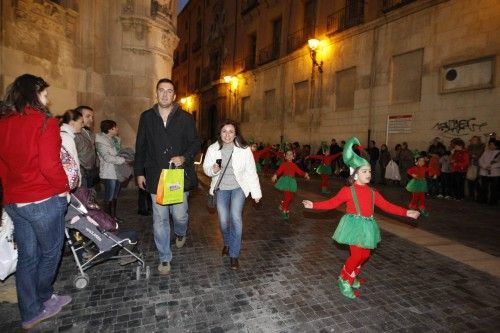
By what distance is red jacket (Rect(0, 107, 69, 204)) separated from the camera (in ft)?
8.05

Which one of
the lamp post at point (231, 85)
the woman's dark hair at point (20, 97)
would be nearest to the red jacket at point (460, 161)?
the woman's dark hair at point (20, 97)

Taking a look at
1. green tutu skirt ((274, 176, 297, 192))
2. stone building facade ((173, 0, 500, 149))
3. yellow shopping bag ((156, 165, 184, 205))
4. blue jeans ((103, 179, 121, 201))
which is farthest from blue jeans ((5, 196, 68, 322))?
stone building facade ((173, 0, 500, 149))

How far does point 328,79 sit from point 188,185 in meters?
14.8

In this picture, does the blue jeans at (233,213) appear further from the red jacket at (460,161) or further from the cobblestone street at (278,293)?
the red jacket at (460,161)

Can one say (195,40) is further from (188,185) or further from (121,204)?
(188,185)

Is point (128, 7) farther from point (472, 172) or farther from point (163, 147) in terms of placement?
point (472, 172)

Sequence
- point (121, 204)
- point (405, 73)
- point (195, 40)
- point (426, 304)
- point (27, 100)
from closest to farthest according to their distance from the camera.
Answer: point (27, 100) < point (426, 304) < point (121, 204) < point (405, 73) < point (195, 40)

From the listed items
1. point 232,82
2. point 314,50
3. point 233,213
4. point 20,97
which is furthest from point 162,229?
point 232,82

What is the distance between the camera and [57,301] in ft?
9.78

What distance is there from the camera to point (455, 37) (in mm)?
11328

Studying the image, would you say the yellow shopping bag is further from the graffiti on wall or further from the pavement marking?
the graffiti on wall

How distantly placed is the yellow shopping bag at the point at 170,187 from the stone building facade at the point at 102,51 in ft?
18.0

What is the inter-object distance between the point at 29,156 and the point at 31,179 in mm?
184

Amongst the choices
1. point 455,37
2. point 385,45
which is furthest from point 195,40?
point 455,37
